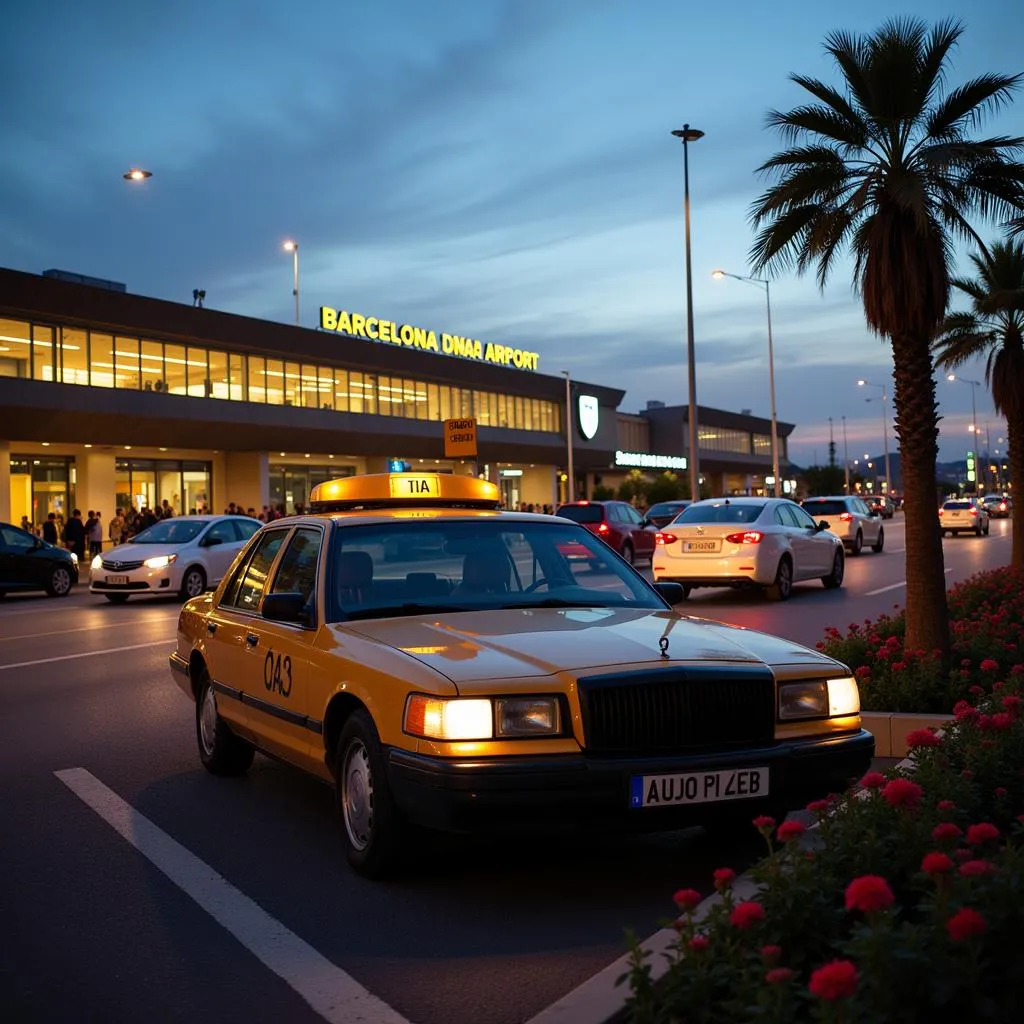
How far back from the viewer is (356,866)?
5.34 m

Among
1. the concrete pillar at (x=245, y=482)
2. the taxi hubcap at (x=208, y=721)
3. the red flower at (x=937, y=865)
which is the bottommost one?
the taxi hubcap at (x=208, y=721)

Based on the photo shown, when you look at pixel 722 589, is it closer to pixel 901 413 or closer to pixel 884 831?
pixel 901 413

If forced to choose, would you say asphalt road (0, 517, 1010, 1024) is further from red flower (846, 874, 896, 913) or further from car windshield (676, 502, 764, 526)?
car windshield (676, 502, 764, 526)

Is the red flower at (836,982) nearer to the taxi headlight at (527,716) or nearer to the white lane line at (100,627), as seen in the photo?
the taxi headlight at (527,716)

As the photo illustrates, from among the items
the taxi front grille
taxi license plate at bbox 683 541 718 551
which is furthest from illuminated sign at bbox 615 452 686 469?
the taxi front grille

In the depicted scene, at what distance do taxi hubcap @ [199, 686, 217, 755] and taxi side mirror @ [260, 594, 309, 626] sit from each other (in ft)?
5.44

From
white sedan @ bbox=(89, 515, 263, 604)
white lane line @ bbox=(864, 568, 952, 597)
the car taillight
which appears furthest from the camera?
white sedan @ bbox=(89, 515, 263, 604)

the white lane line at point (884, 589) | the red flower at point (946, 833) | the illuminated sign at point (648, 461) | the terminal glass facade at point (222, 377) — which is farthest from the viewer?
the illuminated sign at point (648, 461)

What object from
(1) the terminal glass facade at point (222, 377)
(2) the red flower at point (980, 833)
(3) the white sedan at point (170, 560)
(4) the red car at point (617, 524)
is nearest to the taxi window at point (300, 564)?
(2) the red flower at point (980, 833)

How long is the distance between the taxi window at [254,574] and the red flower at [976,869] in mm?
4672

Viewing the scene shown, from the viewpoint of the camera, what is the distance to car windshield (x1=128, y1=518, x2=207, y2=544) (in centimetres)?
2361

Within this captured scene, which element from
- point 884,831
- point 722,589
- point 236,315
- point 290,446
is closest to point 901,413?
A: point 884,831

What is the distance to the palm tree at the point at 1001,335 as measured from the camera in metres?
19.8

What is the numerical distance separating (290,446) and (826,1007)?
5282 cm
